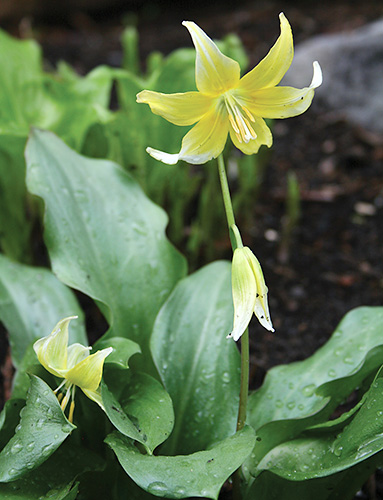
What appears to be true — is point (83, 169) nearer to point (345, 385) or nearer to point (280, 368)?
point (280, 368)

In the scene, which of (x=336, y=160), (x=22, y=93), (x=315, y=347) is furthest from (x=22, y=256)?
(x=336, y=160)

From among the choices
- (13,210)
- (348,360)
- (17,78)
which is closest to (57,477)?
(348,360)

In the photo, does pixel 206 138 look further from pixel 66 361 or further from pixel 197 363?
pixel 197 363

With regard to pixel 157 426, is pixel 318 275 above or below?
below

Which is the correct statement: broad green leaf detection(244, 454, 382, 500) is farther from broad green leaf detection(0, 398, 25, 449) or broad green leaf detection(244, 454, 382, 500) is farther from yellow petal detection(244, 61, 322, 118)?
yellow petal detection(244, 61, 322, 118)

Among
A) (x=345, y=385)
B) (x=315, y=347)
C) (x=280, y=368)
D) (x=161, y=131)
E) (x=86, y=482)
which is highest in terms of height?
(x=161, y=131)

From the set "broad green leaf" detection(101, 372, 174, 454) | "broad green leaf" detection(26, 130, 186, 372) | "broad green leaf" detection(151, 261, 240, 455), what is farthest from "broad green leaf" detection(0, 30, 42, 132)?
"broad green leaf" detection(101, 372, 174, 454)
